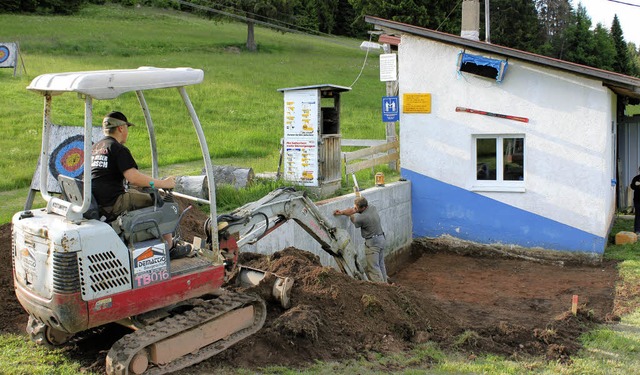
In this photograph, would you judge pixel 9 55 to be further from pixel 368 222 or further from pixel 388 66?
pixel 368 222

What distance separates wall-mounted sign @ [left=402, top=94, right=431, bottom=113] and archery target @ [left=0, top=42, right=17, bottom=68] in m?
18.5

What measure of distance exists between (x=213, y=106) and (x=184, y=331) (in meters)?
21.4

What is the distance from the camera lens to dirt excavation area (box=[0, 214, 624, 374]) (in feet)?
23.6

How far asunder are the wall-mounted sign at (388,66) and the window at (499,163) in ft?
10.7

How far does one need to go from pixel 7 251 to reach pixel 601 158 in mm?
11293

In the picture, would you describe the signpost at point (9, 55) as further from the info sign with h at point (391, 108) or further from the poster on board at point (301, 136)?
the info sign with h at point (391, 108)

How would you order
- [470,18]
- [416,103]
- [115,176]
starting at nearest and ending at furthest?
[115,176] < [416,103] < [470,18]

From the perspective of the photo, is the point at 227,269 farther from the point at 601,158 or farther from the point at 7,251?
the point at 601,158

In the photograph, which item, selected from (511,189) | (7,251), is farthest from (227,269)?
(511,189)

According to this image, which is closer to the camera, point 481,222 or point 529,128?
point 529,128

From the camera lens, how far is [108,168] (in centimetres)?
639

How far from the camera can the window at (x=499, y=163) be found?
48.9ft

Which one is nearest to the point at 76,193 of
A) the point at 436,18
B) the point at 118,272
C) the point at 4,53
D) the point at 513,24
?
the point at 118,272

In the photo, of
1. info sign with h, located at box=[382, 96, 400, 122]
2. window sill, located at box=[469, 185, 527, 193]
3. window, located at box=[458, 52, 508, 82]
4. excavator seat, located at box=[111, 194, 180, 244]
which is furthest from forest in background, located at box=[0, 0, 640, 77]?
excavator seat, located at box=[111, 194, 180, 244]
